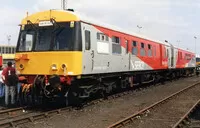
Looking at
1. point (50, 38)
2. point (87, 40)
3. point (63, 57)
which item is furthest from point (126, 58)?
point (63, 57)

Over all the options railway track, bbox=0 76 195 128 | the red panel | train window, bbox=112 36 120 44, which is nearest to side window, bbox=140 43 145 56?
the red panel

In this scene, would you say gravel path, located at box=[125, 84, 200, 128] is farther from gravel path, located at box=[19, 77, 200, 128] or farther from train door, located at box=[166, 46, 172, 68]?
train door, located at box=[166, 46, 172, 68]

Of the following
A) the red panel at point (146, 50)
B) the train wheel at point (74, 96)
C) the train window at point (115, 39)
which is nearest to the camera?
the train wheel at point (74, 96)

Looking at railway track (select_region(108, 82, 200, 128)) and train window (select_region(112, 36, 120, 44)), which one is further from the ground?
train window (select_region(112, 36, 120, 44))

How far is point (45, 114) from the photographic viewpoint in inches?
449

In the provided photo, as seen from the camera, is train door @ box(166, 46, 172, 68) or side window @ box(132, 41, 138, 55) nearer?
side window @ box(132, 41, 138, 55)

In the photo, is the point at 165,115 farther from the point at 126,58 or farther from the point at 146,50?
the point at 146,50

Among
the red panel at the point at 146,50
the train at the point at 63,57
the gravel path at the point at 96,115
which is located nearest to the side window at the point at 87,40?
the train at the point at 63,57

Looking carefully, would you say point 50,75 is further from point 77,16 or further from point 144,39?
point 144,39

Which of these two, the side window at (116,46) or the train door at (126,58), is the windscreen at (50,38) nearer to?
the side window at (116,46)

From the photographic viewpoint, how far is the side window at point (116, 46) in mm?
15717

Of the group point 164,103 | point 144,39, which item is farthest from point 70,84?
point 144,39

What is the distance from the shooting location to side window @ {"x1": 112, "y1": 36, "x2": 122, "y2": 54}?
1572 centimetres

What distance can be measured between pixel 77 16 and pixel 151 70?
1132 centimetres
